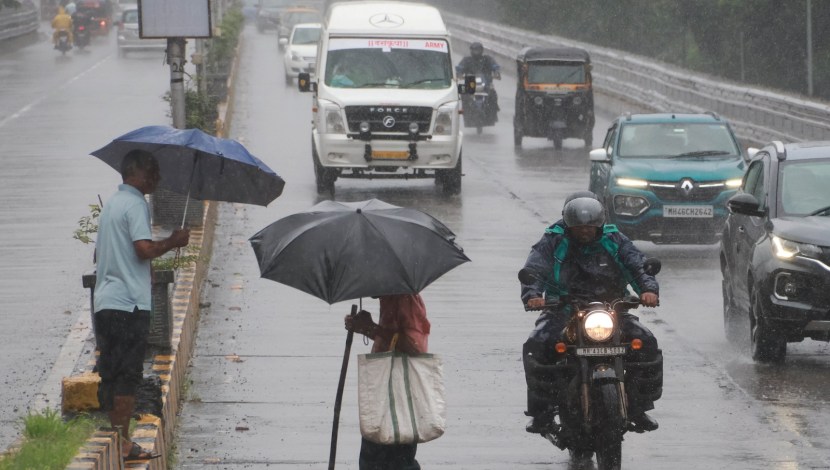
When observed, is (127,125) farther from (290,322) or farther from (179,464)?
(179,464)

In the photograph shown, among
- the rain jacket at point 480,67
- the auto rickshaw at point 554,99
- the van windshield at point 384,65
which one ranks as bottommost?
the auto rickshaw at point 554,99

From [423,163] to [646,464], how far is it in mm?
13835

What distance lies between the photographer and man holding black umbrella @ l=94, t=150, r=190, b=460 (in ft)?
25.6

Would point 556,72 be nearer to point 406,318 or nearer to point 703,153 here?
point 703,153

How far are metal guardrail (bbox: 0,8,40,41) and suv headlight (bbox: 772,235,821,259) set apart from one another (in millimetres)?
52627

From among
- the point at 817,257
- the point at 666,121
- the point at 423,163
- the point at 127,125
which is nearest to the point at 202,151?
the point at 817,257

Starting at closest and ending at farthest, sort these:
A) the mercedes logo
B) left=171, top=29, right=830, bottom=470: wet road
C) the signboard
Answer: left=171, top=29, right=830, bottom=470: wet road, the signboard, the mercedes logo

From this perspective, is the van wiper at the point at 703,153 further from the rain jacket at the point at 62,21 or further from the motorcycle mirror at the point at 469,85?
the rain jacket at the point at 62,21

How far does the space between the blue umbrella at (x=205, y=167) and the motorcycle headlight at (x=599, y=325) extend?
1.82 meters

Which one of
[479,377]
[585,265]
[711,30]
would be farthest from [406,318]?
[711,30]

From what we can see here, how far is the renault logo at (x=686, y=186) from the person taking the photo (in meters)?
17.9

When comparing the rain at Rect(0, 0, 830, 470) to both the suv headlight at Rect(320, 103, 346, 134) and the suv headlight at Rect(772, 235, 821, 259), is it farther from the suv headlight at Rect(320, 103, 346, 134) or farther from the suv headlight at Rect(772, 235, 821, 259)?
the suv headlight at Rect(320, 103, 346, 134)

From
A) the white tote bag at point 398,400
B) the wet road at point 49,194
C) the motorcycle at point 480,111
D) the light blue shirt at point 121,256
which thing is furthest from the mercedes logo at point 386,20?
the white tote bag at point 398,400

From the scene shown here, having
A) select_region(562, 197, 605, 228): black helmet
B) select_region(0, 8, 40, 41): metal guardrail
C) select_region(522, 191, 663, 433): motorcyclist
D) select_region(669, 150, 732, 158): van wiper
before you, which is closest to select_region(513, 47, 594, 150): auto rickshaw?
select_region(669, 150, 732, 158): van wiper
